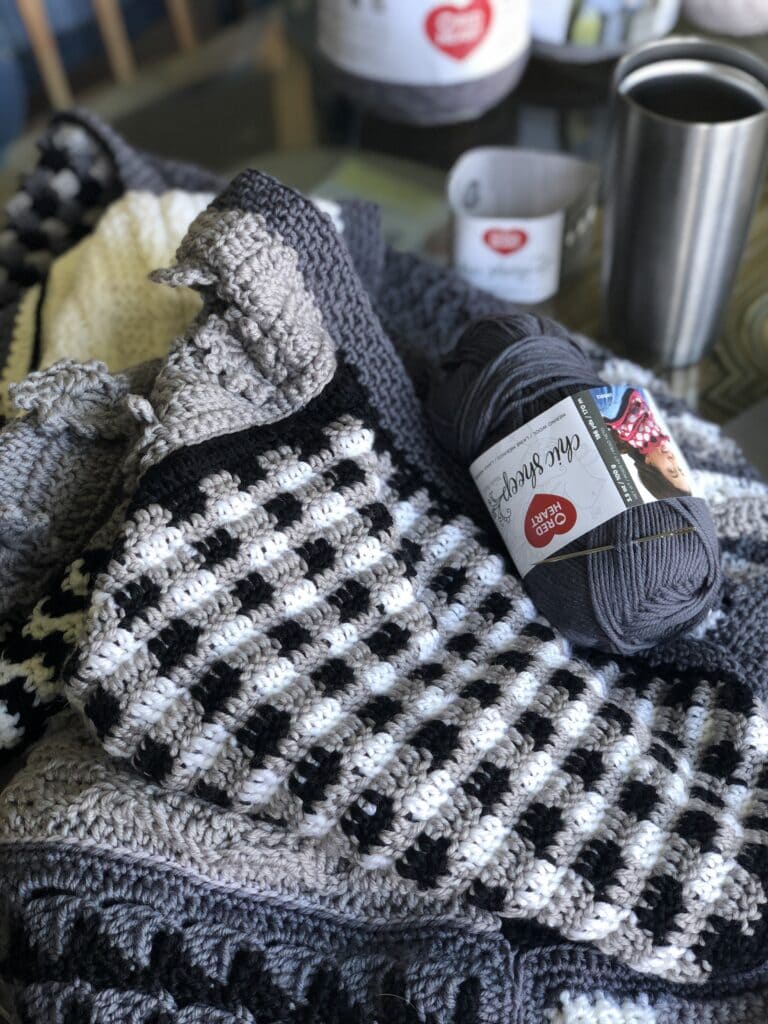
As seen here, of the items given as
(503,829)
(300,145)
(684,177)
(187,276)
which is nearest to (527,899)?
(503,829)

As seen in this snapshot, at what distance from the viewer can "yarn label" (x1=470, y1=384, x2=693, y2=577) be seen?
1.57 feet

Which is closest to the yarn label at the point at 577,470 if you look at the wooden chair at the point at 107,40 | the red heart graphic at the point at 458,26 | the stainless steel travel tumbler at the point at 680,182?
the stainless steel travel tumbler at the point at 680,182

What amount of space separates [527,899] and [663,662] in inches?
6.2

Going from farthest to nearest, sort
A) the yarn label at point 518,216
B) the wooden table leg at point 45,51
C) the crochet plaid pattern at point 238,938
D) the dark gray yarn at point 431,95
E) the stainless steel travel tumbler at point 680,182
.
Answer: the wooden table leg at point 45,51, the dark gray yarn at point 431,95, the yarn label at point 518,216, the stainless steel travel tumbler at point 680,182, the crochet plaid pattern at point 238,938

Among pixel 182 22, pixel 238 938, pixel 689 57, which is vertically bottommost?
pixel 238 938

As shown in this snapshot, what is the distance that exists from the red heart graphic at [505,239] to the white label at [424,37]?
0.62 ft

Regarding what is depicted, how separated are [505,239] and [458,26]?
198mm

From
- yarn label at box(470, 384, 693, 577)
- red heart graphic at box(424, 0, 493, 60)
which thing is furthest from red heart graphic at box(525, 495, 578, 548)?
red heart graphic at box(424, 0, 493, 60)

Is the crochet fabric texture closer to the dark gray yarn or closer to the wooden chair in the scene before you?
the dark gray yarn

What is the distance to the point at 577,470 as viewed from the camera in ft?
1.59

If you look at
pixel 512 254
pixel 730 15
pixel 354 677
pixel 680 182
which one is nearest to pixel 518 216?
pixel 512 254

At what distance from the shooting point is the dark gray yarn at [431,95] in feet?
2.65

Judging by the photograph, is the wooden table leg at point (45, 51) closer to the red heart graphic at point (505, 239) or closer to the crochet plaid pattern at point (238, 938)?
the red heart graphic at point (505, 239)

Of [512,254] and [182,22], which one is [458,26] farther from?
[182,22]
